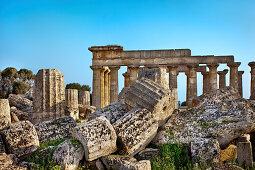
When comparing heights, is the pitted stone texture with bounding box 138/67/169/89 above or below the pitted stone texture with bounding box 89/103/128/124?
above

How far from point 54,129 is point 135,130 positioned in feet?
8.77

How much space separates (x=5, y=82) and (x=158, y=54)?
88.7ft

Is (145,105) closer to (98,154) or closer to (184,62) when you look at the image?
(98,154)

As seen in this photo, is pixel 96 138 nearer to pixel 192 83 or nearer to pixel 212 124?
pixel 212 124

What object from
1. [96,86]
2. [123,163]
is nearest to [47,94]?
[123,163]

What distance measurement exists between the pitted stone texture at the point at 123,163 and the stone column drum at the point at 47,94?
5.14m

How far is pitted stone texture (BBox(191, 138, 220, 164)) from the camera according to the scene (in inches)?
263

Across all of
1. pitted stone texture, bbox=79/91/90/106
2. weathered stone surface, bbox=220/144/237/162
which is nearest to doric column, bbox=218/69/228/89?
pitted stone texture, bbox=79/91/90/106

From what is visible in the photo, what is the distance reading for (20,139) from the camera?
22.3 ft

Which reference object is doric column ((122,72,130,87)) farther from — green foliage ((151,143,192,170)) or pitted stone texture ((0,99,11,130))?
green foliage ((151,143,192,170))

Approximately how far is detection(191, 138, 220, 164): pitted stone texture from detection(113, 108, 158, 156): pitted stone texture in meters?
1.12

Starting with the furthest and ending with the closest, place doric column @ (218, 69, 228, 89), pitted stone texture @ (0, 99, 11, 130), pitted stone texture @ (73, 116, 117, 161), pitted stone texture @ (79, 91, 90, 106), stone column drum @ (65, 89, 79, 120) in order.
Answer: doric column @ (218, 69, 228, 89)
pitted stone texture @ (79, 91, 90, 106)
stone column drum @ (65, 89, 79, 120)
pitted stone texture @ (0, 99, 11, 130)
pitted stone texture @ (73, 116, 117, 161)

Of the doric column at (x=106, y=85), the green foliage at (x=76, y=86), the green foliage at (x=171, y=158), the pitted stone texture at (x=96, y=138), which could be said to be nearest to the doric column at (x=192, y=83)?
the doric column at (x=106, y=85)

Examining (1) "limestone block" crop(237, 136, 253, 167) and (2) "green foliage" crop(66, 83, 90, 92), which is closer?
(1) "limestone block" crop(237, 136, 253, 167)
